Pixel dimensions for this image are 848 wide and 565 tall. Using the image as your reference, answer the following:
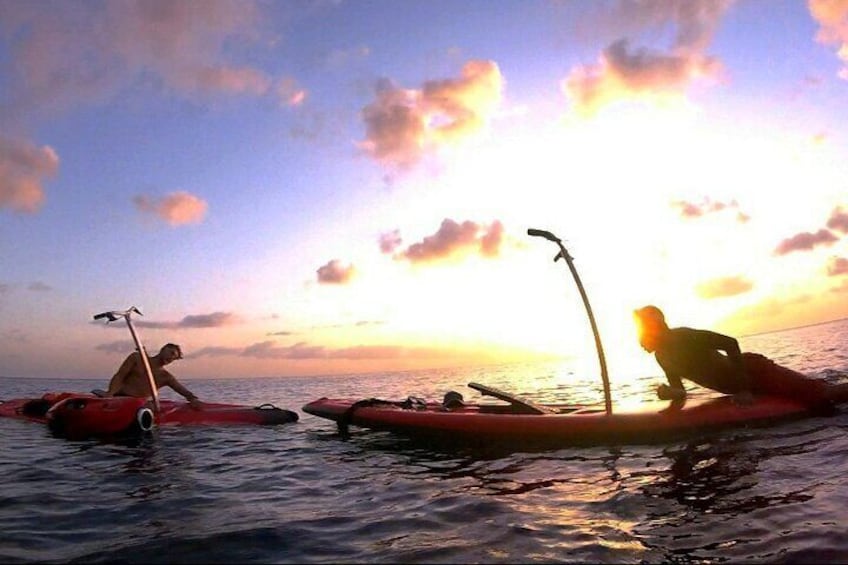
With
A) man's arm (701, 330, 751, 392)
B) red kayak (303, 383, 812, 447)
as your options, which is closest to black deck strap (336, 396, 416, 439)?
red kayak (303, 383, 812, 447)

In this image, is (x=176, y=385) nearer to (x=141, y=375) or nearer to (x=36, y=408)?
(x=141, y=375)

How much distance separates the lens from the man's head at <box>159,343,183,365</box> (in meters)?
14.0

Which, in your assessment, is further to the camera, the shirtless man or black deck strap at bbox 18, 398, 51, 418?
black deck strap at bbox 18, 398, 51, 418

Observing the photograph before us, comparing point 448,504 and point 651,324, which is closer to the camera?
point 448,504

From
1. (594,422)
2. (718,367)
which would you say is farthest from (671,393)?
(594,422)

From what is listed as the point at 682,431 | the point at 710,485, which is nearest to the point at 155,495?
the point at 710,485

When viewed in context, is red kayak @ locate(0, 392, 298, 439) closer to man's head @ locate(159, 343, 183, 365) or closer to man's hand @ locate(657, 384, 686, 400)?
man's head @ locate(159, 343, 183, 365)

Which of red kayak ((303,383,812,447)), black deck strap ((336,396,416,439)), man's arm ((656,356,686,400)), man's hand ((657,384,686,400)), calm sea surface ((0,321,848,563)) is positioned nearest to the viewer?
calm sea surface ((0,321,848,563))

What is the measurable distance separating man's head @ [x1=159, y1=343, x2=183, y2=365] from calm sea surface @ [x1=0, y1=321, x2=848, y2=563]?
370cm

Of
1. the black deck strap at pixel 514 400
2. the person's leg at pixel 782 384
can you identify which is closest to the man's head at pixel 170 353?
the black deck strap at pixel 514 400

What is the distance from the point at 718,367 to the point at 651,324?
147 cm

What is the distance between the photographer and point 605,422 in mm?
9469

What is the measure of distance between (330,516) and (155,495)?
8.97 ft

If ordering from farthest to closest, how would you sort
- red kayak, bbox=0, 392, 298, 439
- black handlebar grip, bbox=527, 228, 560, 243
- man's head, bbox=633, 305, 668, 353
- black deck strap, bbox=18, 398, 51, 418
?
1. black deck strap, bbox=18, 398, 51, 418
2. red kayak, bbox=0, 392, 298, 439
3. man's head, bbox=633, 305, 668, 353
4. black handlebar grip, bbox=527, 228, 560, 243
